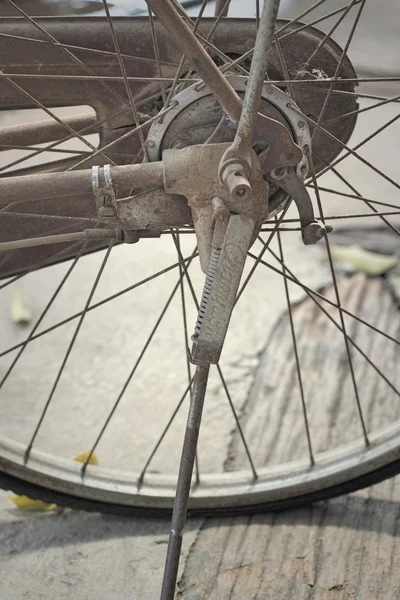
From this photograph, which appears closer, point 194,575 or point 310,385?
point 194,575

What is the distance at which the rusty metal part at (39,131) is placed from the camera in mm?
1216

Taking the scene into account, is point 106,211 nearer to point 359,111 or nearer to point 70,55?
point 70,55

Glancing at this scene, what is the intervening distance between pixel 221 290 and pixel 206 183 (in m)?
0.12

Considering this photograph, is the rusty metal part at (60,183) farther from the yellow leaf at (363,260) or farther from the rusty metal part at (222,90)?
the yellow leaf at (363,260)

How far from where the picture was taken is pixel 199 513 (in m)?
1.35

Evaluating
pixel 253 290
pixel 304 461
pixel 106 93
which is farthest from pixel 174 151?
pixel 253 290

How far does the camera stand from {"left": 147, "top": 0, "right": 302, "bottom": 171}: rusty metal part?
32.9 inches

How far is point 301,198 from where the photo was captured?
99 centimetres

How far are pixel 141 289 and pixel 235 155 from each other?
3.94ft

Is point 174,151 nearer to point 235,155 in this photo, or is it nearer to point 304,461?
point 235,155

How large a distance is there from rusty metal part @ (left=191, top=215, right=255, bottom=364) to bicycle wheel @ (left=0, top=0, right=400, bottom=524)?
0.07 m

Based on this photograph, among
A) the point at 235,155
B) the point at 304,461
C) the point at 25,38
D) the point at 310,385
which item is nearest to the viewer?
the point at 235,155

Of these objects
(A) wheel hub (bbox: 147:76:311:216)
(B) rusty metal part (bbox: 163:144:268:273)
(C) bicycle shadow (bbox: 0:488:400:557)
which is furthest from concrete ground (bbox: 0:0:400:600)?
(B) rusty metal part (bbox: 163:144:268:273)

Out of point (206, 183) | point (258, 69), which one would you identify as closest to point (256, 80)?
point (258, 69)
